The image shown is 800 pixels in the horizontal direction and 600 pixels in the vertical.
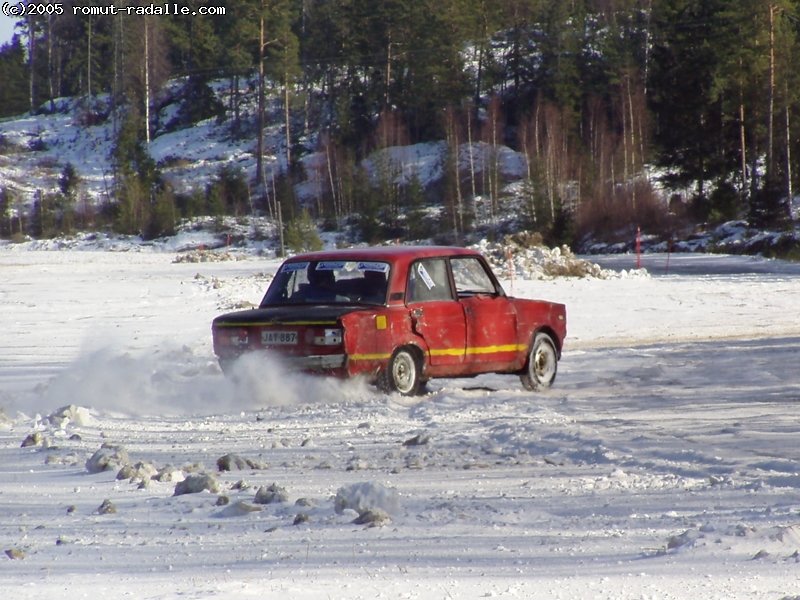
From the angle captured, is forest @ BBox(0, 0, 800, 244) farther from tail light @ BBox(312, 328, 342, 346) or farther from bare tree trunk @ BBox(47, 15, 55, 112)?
tail light @ BBox(312, 328, 342, 346)

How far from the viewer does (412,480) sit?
7.69 meters

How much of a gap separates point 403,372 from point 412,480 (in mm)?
3953

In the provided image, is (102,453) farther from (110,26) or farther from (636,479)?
(110,26)

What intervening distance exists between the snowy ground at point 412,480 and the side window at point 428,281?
39.3 inches

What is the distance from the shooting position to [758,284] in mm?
28328

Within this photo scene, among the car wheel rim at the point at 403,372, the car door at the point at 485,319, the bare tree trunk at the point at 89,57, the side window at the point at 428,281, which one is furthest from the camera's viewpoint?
the bare tree trunk at the point at 89,57

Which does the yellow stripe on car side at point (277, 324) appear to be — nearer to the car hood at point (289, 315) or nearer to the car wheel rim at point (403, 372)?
the car hood at point (289, 315)

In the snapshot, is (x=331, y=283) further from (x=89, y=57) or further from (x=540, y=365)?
(x=89, y=57)

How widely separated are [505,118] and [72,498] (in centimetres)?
7448

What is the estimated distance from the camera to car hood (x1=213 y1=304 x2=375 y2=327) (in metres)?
11.1

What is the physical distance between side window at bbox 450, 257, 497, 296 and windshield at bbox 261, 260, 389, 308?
1.26m

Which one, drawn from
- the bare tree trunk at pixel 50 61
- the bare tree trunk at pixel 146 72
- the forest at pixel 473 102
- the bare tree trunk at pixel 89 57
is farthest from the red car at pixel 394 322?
the bare tree trunk at pixel 50 61

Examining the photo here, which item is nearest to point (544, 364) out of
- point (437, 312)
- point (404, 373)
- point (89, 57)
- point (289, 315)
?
point (437, 312)

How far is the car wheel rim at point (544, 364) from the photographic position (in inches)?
512
